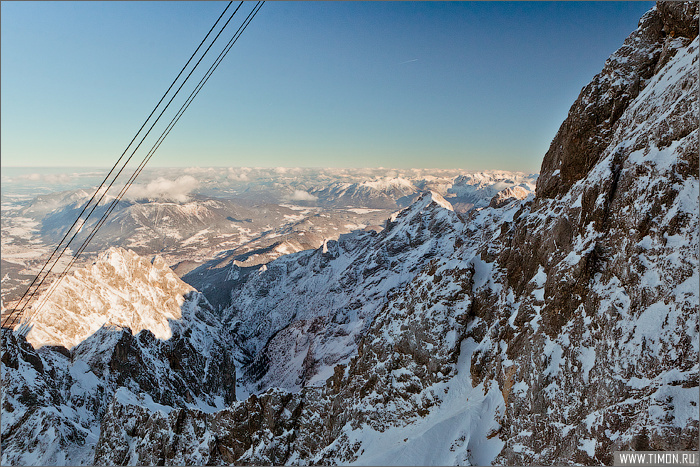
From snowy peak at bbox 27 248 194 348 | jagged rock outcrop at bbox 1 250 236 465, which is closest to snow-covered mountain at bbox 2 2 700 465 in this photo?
jagged rock outcrop at bbox 1 250 236 465

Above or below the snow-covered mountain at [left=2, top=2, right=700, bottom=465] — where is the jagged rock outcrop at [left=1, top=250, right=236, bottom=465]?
below

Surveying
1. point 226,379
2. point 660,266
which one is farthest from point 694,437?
point 226,379

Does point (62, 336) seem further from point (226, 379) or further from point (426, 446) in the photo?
point (426, 446)

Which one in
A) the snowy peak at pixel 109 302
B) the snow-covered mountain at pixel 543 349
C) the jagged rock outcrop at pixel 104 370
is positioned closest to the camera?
the snow-covered mountain at pixel 543 349

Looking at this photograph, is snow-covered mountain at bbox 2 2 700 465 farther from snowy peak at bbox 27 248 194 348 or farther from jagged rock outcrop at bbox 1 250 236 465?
snowy peak at bbox 27 248 194 348

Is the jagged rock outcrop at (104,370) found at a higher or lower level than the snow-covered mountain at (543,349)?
lower

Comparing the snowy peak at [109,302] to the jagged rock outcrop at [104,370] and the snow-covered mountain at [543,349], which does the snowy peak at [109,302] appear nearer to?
the jagged rock outcrop at [104,370]

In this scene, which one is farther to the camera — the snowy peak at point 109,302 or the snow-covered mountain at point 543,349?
the snowy peak at point 109,302

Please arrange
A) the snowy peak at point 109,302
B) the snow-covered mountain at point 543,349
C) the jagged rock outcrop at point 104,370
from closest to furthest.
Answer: the snow-covered mountain at point 543,349 < the jagged rock outcrop at point 104,370 < the snowy peak at point 109,302

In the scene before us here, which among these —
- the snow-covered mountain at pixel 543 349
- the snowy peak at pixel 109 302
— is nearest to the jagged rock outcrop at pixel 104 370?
the snowy peak at pixel 109 302
